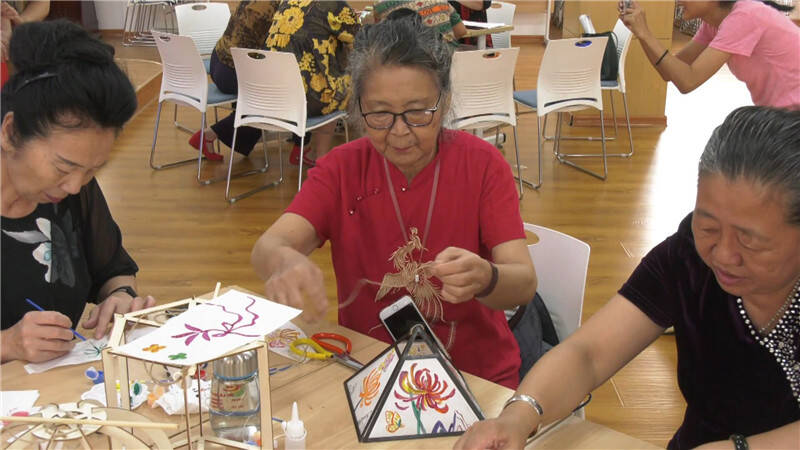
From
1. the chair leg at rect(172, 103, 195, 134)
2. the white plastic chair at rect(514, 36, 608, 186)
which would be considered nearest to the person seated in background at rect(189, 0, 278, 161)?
the chair leg at rect(172, 103, 195, 134)

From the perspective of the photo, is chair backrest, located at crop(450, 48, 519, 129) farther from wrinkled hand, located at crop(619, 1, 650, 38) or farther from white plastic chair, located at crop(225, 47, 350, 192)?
wrinkled hand, located at crop(619, 1, 650, 38)

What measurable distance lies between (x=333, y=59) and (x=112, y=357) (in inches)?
158

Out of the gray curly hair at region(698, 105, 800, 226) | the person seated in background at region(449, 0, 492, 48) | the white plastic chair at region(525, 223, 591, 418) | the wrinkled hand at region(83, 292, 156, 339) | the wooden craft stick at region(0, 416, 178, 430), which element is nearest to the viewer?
the wooden craft stick at region(0, 416, 178, 430)

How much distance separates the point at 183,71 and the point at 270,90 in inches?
36.9

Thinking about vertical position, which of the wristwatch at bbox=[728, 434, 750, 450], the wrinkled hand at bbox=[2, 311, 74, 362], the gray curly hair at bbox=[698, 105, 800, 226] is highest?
the gray curly hair at bbox=[698, 105, 800, 226]

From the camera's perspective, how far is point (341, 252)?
2.04 m

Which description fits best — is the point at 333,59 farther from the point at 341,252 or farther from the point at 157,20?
the point at 157,20

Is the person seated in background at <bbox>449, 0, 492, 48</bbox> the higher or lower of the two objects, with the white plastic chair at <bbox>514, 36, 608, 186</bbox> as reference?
higher

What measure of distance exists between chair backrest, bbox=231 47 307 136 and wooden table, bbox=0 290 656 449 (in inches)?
121

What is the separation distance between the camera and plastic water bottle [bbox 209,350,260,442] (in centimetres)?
135

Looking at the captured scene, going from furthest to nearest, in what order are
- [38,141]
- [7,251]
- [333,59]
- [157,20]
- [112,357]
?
[157,20], [333,59], [7,251], [38,141], [112,357]

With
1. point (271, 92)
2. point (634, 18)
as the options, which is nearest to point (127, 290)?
point (634, 18)

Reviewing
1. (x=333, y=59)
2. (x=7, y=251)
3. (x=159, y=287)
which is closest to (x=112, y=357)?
(x=7, y=251)

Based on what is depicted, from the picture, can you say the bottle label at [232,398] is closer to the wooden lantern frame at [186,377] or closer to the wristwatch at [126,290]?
the wooden lantern frame at [186,377]
